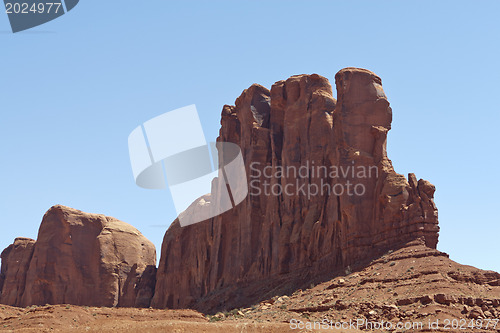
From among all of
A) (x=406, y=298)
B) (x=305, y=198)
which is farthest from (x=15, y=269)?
(x=406, y=298)

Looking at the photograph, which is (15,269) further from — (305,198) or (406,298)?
(406,298)

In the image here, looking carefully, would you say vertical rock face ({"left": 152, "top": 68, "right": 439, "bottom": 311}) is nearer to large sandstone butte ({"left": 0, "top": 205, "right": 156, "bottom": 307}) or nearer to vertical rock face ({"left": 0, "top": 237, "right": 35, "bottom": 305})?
large sandstone butte ({"left": 0, "top": 205, "right": 156, "bottom": 307})

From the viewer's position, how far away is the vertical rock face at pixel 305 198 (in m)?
57.7

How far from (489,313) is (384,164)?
17.9 m

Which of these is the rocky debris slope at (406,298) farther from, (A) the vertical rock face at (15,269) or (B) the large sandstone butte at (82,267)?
(A) the vertical rock face at (15,269)

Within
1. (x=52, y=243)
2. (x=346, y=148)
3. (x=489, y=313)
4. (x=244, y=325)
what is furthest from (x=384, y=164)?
(x=52, y=243)

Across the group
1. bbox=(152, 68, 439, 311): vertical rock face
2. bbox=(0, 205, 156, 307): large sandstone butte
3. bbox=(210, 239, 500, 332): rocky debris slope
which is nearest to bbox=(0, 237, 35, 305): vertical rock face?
bbox=(0, 205, 156, 307): large sandstone butte

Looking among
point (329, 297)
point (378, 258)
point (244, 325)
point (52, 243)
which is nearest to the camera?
point (244, 325)

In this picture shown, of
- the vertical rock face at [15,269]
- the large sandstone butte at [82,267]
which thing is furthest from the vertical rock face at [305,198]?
the vertical rock face at [15,269]

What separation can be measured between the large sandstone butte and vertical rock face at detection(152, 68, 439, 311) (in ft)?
40.3

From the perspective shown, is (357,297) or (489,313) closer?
(489,313)

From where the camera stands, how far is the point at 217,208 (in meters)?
83.4

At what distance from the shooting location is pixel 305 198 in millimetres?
67938

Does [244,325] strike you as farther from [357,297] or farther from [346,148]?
[346,148]
